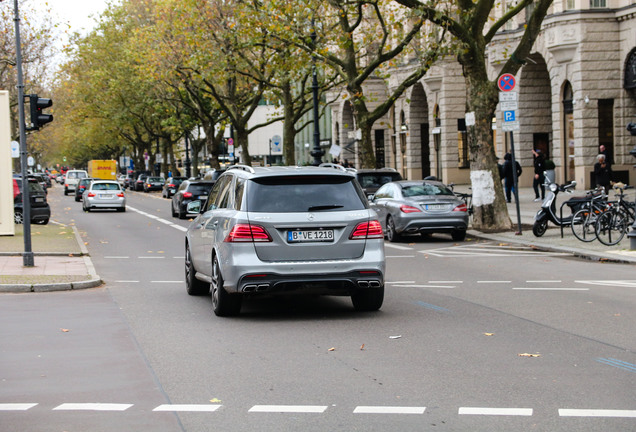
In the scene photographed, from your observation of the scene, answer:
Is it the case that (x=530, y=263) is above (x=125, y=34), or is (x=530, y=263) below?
below

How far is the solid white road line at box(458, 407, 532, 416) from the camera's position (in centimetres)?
614

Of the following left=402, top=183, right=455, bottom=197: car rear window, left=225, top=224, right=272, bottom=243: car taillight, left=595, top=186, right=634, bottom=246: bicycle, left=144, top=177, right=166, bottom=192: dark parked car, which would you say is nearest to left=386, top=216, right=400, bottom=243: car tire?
left=402, top=183, right=455, bottom=197: car rear window

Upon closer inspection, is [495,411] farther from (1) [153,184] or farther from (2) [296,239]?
(1) [153,184]

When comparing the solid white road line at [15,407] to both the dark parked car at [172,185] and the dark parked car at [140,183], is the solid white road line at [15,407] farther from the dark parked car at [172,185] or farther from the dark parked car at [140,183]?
the dark parked car at [140,183]

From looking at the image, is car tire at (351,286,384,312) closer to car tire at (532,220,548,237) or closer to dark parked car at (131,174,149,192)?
car tire at (532,220,548,237)

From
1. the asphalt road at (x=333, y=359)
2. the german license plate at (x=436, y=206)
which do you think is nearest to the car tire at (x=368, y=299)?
the asphalt road at (x=333, y=359)

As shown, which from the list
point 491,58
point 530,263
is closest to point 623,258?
point 530,263

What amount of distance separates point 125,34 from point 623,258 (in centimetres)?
5577

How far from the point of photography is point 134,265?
17.6m

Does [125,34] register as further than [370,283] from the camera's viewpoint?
Yes

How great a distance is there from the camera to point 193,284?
12867 millimetres

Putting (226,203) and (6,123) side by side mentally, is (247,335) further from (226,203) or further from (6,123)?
(6,123)

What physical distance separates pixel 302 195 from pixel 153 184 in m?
68.4

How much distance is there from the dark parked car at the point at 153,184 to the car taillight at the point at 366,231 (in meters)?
68.2
